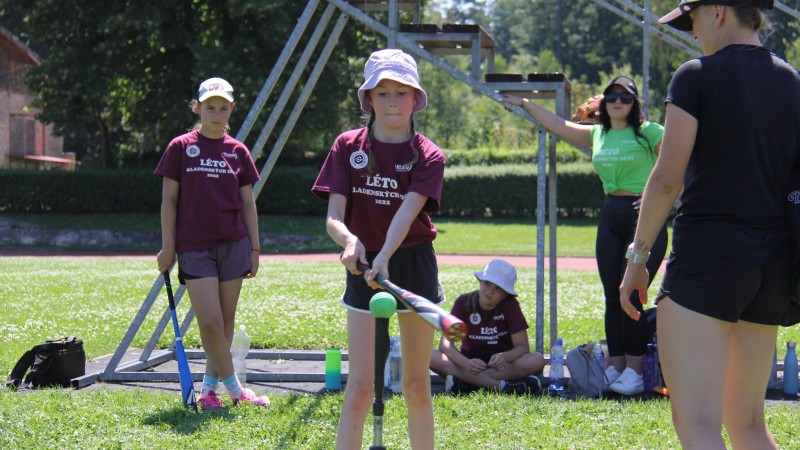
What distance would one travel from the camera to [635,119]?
7.09 metres

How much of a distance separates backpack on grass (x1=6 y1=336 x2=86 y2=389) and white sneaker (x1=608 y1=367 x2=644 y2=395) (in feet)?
12.9

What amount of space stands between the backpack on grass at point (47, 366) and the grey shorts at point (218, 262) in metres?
1.38

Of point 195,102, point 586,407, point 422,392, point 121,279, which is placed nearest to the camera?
point 422,392

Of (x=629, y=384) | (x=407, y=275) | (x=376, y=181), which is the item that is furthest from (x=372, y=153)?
(x=629, y=384)

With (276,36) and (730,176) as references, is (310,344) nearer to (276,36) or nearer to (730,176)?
(730,176)

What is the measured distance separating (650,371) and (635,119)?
1780 millimetres

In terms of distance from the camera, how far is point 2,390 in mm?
7094

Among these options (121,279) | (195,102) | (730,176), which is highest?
(195,102)

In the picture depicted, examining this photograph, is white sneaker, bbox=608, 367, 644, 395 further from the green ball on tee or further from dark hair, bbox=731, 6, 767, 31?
the green ball on tee

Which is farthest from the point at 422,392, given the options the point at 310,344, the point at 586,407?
the point at 310,344

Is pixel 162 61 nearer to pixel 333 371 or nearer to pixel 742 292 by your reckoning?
pixel 333 371

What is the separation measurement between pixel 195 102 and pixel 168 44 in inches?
937

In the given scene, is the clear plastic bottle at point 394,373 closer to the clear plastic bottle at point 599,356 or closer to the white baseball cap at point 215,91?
the clear plastic bottle at point 599,356

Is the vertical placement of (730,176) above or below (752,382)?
above
